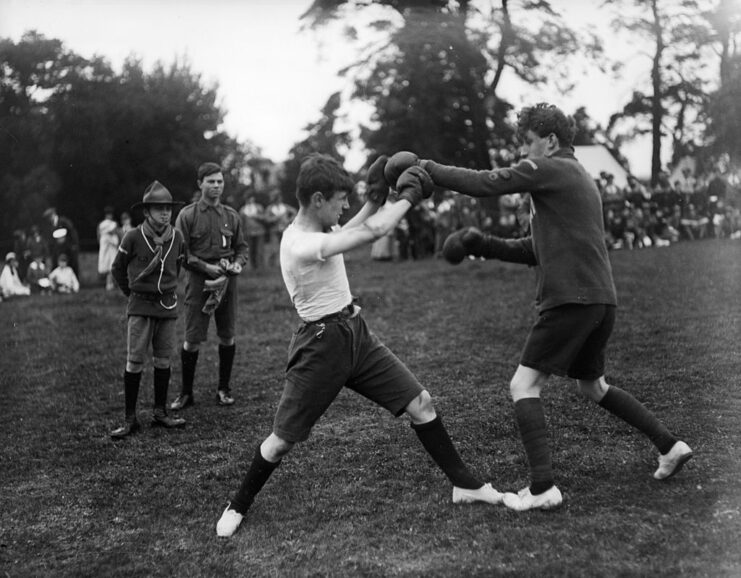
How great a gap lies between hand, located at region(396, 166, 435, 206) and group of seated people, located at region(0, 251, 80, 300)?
14.4 m

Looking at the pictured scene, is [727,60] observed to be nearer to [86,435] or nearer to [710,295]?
[710,295]

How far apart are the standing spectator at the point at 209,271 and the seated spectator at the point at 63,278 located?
36.7 feet

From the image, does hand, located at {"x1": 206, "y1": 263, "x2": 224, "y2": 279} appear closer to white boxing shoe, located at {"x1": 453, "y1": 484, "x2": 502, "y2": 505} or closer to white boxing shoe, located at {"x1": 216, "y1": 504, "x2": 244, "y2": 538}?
white boxing shoe, located at {"x1": 216, "y1": 504, "x2": 244, "y2": 538}

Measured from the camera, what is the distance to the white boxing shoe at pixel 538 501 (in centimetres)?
387

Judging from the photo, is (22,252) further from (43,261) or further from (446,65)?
(446,65)

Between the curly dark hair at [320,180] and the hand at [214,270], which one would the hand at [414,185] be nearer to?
the curly dark hair at [320,180]

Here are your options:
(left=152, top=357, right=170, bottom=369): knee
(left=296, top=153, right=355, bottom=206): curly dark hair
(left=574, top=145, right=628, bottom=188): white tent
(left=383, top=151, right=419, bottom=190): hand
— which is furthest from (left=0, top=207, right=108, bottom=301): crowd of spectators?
(left=383, top=151, right=419, bottom=190): hand

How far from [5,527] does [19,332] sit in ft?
25.9

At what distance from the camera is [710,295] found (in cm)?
1044

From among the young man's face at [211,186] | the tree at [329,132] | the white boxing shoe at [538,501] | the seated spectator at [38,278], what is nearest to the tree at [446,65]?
the tree at [329,132]

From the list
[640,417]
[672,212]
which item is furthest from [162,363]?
[672,212]

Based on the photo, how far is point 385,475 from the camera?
4609 mm

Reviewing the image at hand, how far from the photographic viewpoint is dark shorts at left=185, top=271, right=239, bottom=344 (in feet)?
21.9

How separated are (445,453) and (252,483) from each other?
41.6 inches
